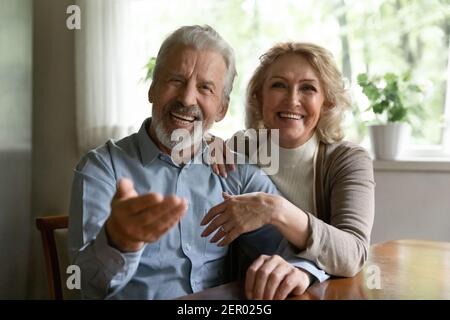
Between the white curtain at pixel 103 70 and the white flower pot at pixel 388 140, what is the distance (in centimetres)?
120

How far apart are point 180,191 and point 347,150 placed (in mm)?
459

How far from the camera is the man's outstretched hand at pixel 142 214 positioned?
0.69 metres

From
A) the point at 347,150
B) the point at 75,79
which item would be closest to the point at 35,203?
the point at 75,79

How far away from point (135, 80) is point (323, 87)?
1.39 metres

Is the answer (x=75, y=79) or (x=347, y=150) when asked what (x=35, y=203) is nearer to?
(x=75, y=79)

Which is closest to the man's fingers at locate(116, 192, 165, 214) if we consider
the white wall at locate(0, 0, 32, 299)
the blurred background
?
the blurred background

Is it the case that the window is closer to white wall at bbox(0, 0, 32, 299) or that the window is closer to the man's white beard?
white wall at bbox(0, 0, 32, 299)

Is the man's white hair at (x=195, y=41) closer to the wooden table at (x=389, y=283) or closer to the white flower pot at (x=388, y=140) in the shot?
the wooden table at (x=389, y=283)

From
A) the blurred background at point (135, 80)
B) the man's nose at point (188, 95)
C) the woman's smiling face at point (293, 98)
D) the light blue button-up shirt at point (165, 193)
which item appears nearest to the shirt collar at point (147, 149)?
the light blue button-up shirt at point (165, 193)

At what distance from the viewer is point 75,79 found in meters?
2.53

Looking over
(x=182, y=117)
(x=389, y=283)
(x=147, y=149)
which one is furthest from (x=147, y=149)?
(x=389, y=283)

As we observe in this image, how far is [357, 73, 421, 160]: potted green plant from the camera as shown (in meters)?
2.20
